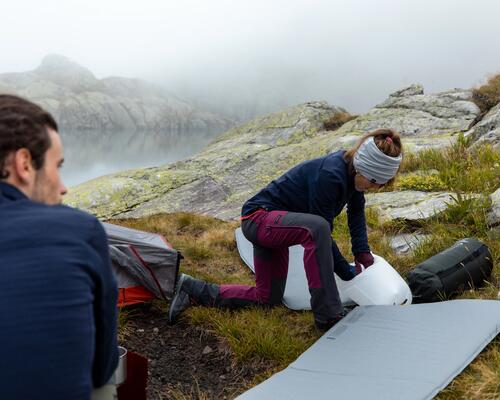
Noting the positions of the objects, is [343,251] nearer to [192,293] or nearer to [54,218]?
[192,293]

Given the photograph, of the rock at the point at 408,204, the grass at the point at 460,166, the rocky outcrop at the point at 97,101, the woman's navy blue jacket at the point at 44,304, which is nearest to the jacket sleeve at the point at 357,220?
the rock at the point at 408,204

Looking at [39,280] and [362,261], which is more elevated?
[39,280]

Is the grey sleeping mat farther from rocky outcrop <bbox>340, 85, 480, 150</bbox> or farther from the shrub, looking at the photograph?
the shrub

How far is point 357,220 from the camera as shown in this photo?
459 centimetres

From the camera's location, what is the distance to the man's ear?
1612mm

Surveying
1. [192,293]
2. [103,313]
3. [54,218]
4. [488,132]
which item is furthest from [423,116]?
[54,218]

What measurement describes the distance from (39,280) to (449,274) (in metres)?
3.80

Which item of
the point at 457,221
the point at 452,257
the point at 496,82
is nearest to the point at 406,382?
the point at 452,257

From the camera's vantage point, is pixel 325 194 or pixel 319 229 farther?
pixel 325 194

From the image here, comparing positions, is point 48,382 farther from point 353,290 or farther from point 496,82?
point 496,82

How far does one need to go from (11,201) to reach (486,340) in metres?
3.07

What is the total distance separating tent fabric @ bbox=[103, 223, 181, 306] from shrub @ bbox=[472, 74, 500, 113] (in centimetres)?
1022

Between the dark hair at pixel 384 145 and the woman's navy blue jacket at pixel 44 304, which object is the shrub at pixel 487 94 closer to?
the dark hair at pixel 384 145

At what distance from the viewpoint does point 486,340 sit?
3.36m
